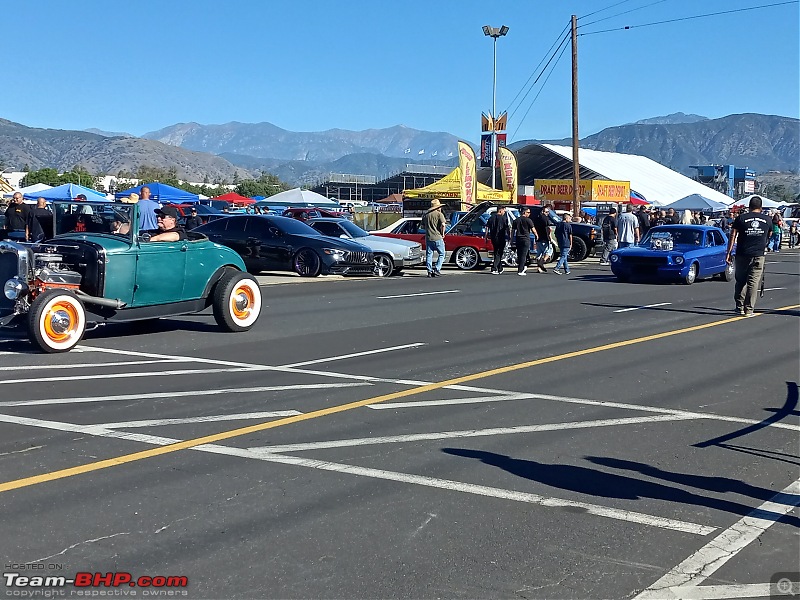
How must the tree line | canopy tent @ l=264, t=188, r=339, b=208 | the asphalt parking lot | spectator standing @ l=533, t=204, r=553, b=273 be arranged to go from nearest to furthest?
the asphalt parking lot → spectator standing @ l=533, t=204, r=553, b=273 → canopy tent @ l=264, t=188, r=339, b=208 → the tree line

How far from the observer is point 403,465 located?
Answer: 6.46 metres

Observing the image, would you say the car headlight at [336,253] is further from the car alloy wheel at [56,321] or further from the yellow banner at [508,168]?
the yellow banner at [508,168]

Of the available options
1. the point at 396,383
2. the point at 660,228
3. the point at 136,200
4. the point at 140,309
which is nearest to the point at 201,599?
the point at 396,383

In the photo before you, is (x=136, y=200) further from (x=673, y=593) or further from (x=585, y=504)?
(x=673, y=593)

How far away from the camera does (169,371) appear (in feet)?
32.2

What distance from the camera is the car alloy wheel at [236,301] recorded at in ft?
41.5

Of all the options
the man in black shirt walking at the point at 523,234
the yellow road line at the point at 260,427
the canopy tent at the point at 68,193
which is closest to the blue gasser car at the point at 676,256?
the man in black shirt walking at the point at 523,234

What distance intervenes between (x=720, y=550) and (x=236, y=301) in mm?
8830

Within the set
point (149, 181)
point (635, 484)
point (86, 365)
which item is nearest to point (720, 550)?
point (635, 484)

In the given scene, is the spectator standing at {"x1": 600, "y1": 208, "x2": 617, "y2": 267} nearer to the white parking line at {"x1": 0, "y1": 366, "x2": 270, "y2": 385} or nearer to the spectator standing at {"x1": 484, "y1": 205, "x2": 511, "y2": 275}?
the spectator standing at {"x1": 484, "y1": 205, "x2": 511, "y2": 275}

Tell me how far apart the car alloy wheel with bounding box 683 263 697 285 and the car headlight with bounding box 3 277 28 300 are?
15.2m

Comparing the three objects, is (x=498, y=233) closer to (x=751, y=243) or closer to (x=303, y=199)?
(x=751, y=243)

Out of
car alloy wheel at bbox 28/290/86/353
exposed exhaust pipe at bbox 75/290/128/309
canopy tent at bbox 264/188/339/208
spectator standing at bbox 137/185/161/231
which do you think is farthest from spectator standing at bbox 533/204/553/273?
canopy tent at bbox 264/188/339/208

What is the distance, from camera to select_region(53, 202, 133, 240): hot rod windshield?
38.8 ft
